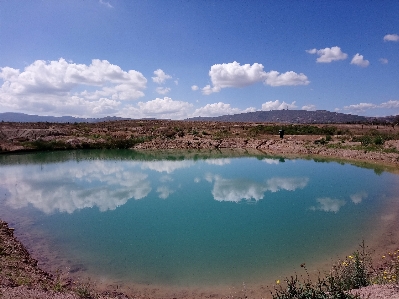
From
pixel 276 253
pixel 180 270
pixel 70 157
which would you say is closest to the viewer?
pixel 180 270

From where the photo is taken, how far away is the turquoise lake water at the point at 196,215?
10.0 metres

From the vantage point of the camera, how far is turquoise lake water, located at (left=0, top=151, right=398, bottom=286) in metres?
10.0

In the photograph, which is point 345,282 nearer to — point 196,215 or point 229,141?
point 196,215

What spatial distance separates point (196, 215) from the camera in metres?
14.7

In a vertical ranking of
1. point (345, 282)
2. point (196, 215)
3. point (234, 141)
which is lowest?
point (196, 215)

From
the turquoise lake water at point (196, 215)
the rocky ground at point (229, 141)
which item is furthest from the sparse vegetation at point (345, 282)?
the rocky ground at point (229, 141)

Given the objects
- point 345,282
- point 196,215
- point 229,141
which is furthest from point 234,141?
point 345,282

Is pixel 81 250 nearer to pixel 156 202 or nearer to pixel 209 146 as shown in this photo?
pixel 156 202

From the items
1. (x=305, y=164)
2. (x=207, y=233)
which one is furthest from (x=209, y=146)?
(x=207, y=233)

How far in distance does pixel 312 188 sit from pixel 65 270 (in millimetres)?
16692

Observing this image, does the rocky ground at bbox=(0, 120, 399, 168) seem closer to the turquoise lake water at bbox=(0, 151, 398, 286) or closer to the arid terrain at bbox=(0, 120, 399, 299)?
the arid terrain at bbox=(0, 120, 399, 299)

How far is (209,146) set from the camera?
4497cm

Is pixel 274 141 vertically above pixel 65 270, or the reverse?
pixel 274 141

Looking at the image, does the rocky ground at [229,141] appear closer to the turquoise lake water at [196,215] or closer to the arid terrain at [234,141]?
the arid terrain at [234,141]
